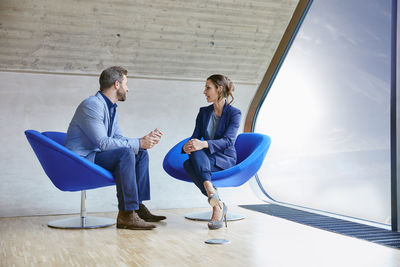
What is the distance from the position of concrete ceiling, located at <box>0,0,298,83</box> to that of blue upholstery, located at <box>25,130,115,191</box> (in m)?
1.15

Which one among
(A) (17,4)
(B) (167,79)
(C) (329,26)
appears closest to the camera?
(A) (17,4)

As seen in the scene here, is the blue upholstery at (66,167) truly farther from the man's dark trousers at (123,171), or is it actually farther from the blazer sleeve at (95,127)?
the blazer sleeve at (95,127)

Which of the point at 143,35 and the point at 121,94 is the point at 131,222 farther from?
the point at 143,35

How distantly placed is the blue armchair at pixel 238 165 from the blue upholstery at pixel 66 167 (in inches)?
26.9

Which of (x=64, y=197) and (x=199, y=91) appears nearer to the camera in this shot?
(x=64, y=197)

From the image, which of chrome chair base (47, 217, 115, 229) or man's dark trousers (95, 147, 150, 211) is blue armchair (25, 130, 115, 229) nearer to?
man's dark trousers (95, 147, 150, 211)

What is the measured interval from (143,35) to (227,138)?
1329 mm

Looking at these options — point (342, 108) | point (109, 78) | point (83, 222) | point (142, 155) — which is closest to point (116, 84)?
point (109, 78)

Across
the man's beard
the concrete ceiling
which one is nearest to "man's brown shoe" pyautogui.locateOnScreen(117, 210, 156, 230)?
the man's beard

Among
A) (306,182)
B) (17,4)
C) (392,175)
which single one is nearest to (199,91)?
(17,4)

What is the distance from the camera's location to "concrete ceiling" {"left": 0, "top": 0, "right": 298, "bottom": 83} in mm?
3727

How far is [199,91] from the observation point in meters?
4.72

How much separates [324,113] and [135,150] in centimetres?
608

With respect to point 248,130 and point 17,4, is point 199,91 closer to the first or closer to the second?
point 248,130
